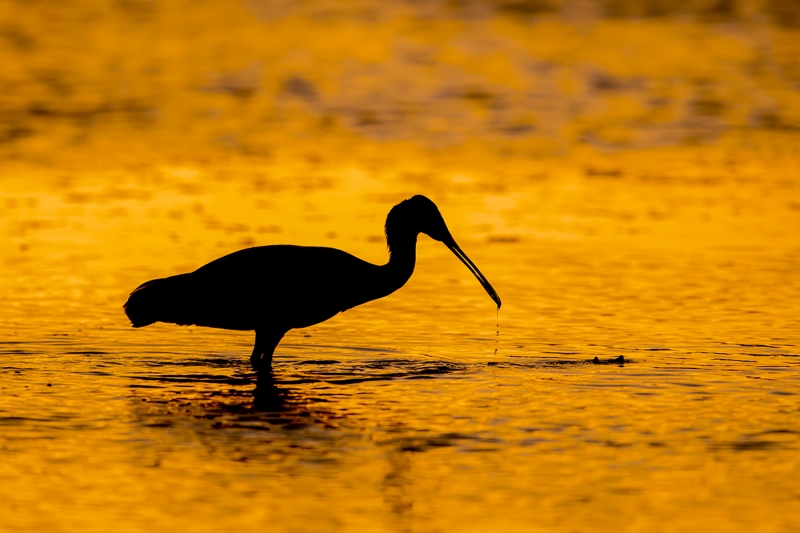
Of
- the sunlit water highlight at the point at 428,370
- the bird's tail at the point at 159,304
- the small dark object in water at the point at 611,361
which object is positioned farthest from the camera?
the bird's tail at the point at 159,304

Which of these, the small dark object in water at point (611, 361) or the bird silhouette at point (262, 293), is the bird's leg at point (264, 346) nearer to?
the bird silhouette at point (262, 293)

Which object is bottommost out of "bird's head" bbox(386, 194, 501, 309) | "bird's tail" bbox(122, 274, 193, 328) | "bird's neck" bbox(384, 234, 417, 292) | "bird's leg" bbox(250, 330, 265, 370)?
"bird's leg" bbox(250, 330, 265, 370)

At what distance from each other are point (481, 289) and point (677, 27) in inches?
738

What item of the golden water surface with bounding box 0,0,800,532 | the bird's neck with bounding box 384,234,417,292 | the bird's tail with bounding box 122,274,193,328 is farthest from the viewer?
the bird's neck with bounding box 384,234,417,292

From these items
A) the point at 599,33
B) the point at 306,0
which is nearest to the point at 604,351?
the point at 599,33

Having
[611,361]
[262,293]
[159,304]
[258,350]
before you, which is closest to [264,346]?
[258,350]

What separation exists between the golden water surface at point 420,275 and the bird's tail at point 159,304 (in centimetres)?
35

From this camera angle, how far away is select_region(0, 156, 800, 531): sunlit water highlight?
8984 millimetres

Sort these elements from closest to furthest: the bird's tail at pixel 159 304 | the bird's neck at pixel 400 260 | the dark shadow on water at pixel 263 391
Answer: the dark shadow on water at pixel 263 391 < the bird's tail at pixel 159 304 < the bird's neck at pixel 400 260

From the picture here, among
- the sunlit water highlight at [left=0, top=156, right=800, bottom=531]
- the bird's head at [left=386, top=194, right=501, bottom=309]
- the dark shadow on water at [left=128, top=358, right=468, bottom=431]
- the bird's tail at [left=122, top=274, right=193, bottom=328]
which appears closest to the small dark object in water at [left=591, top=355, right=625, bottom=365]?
the sunlit water highlight at [left=0, top=156, right=800, bottom=531]

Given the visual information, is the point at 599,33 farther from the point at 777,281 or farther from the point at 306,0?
the point at 777,281

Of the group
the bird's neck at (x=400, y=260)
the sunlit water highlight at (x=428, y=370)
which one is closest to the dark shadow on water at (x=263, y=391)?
the sunlit water highlight at (x=428, y=370)

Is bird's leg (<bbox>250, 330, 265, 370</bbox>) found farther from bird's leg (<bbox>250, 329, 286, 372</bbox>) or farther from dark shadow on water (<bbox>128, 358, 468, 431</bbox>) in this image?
dark shadow on water (<bbox>128, 358, 468, 431</bbox>)

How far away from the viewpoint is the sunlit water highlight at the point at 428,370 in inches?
354
